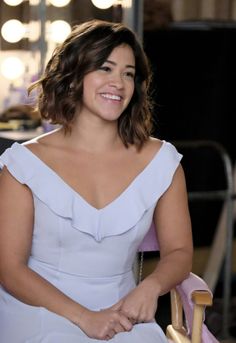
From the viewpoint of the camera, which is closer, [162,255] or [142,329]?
[142,329]

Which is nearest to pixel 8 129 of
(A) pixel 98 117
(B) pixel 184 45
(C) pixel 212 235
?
(B) pixel 184 45

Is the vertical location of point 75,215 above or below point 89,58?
below

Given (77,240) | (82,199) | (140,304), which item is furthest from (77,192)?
(140,304)

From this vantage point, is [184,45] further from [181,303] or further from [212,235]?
[181,303]

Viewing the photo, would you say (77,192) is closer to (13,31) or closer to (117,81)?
(117,81)

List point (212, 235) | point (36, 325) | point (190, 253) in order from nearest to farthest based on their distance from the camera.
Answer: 1. point (36, 325)
2. point (190, 253)
3. point (212, 235)

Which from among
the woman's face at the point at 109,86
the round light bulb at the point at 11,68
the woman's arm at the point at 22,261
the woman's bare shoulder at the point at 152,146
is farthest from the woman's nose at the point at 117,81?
the round light bulb at the point at 11,68

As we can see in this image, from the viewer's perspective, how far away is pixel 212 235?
5.43m

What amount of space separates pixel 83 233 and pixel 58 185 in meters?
0.16

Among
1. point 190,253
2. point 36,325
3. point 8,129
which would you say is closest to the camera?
point 36,325

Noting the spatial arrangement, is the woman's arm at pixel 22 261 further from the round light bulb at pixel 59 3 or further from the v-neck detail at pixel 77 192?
the round light bulb at pixel 59 3

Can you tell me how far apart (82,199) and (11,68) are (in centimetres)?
250

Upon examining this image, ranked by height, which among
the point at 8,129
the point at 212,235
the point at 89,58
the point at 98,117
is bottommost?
the point at 212,235

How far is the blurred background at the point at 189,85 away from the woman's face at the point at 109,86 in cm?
169
